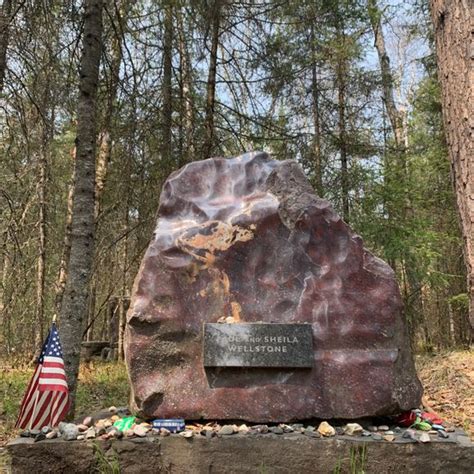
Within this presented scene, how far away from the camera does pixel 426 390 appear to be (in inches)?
253

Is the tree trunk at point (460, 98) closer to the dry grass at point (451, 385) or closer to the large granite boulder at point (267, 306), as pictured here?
the large granite boulder at point (267, 306)

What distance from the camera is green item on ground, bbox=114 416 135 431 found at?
323cm

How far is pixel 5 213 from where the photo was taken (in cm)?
662

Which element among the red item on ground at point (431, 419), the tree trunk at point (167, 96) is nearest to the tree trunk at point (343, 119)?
the tree trunk at point (167, 96)

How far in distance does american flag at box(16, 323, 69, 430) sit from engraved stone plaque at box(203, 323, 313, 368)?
1.09 meters

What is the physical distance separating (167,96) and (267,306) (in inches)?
152

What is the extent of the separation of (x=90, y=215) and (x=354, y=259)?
8.43 ft

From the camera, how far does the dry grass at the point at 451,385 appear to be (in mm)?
5359

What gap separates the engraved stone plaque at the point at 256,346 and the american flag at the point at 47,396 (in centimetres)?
109

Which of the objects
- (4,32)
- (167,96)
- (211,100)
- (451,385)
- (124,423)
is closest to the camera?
(124,423)

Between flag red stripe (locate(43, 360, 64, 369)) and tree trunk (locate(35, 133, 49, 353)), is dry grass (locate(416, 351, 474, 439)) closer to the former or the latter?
flag red stripe (locate(43, 360, 64, 369))

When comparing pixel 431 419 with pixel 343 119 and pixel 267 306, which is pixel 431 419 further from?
pixel 343 119

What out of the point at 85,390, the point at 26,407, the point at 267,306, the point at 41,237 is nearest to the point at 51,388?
the point at 26,407

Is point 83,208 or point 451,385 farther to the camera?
point 451,385
